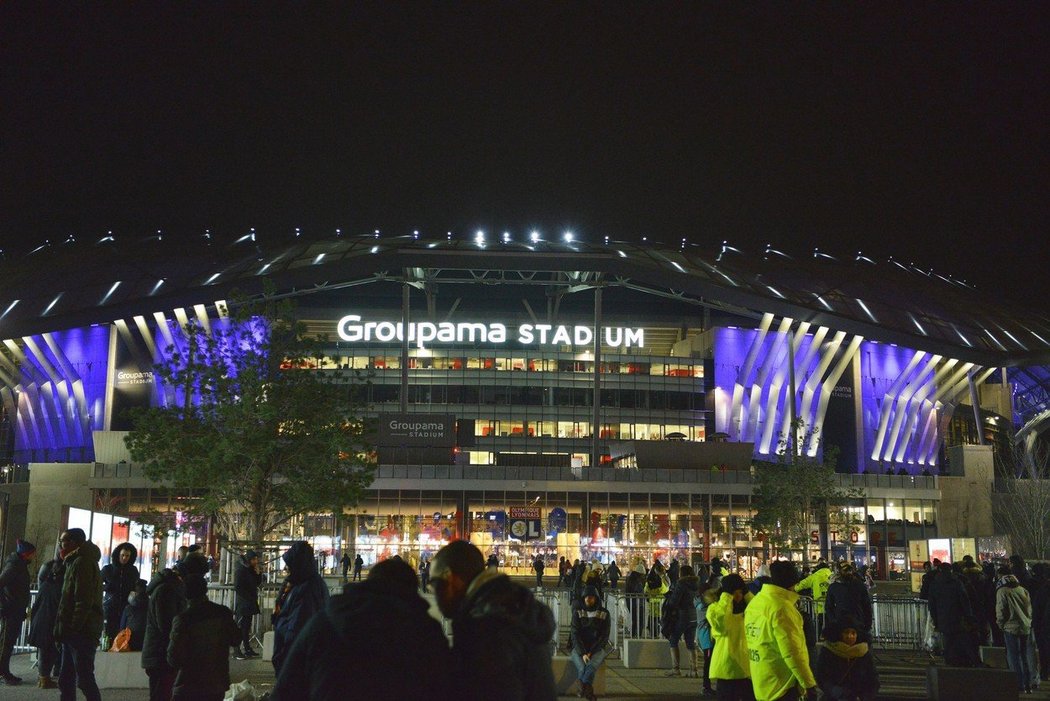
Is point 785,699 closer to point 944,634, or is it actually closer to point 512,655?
point 512,655

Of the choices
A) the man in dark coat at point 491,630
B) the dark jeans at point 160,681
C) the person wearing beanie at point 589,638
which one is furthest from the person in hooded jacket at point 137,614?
the man in dark coat at point 491,630

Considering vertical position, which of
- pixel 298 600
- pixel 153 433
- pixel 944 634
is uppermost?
pixel 153 433

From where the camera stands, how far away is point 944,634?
601 inches

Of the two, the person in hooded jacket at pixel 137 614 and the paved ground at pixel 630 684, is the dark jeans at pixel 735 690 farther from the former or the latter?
the person in hooded jacket at pixel 137 614

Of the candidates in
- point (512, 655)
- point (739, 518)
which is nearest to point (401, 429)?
point (739, 518)

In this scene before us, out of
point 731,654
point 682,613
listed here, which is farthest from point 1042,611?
point 731,654

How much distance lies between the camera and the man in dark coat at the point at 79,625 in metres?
10.1

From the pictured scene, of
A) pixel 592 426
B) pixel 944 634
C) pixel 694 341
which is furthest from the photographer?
pixel 694 341

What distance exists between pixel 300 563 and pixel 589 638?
467 cm

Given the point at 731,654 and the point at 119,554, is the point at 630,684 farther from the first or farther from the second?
the point at 119,554

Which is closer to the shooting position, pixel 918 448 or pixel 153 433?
pixel 153 433

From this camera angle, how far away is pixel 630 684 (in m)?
16.4

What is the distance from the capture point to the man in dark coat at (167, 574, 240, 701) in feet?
27.0

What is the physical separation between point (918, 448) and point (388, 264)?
4346 cm
